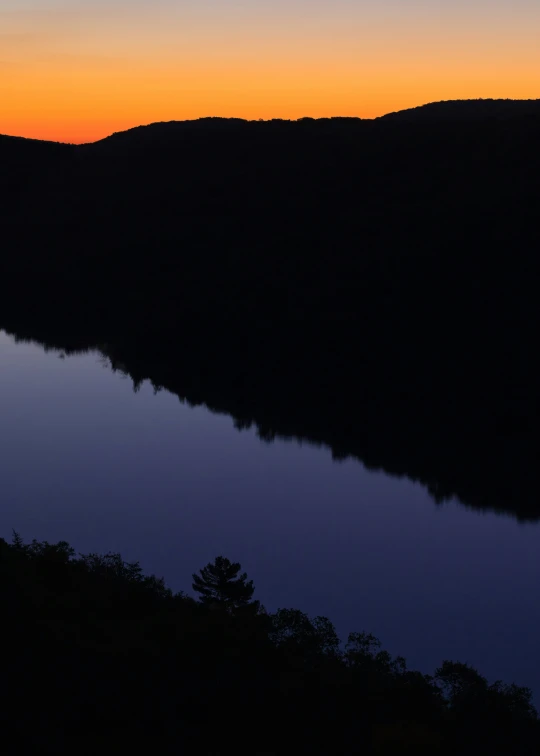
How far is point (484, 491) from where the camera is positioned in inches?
2507

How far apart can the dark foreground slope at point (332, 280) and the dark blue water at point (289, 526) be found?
5916 millimetres

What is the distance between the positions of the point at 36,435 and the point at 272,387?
31.0m

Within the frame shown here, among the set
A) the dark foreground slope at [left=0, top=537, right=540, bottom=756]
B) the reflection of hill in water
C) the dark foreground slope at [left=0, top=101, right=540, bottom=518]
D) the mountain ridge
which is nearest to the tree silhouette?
the dark foreground slope at [left=0, top=537, right=540, bottom=756]

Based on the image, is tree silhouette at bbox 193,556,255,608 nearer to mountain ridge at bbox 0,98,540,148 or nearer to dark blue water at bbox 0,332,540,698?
dark blue water at bbox 0,332,540,698

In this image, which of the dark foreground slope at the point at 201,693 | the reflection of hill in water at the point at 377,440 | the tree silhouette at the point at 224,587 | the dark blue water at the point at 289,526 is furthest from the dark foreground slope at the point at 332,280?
the dark foreground slope at the point at 201,693

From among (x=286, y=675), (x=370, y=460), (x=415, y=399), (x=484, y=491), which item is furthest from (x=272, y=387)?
(x=286, y=675)

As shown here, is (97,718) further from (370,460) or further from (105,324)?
(105,324)

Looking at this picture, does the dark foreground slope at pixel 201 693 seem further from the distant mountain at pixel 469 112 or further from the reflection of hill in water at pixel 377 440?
the distant mountain at pixel 469 112

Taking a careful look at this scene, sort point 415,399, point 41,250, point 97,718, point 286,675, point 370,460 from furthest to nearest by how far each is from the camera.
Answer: point 41,250 → point 415,399 → point 370,460 → point 286,675 → point 97,718

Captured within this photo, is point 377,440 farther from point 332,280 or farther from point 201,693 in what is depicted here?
point 332,280

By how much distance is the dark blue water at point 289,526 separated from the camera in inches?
1662

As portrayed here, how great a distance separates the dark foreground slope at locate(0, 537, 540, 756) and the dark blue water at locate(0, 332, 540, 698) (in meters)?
15.9

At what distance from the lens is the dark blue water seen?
1662 inches

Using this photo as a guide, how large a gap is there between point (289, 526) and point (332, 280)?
3634 inches
